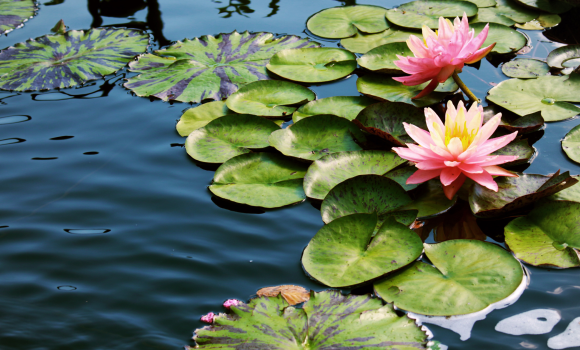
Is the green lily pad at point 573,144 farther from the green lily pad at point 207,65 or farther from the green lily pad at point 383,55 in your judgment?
the green lily pad at point 207,65

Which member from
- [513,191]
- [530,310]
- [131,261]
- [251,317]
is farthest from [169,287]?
[513,191]

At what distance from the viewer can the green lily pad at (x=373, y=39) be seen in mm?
3061

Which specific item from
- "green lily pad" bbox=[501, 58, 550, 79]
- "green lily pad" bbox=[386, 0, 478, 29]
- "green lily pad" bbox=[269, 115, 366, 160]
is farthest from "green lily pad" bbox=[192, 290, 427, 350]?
"green lily pad" bbox=[386, 0, 478, 29]

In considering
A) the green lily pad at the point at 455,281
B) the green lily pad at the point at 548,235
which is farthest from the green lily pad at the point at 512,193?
the green lily pad at the point at 455,281

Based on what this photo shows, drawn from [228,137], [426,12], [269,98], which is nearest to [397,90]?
[269,98]

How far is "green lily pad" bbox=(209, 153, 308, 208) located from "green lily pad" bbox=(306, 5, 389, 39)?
5.01 feet

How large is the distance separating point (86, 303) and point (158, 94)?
1.56 meters

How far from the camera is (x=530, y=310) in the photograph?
1.41m

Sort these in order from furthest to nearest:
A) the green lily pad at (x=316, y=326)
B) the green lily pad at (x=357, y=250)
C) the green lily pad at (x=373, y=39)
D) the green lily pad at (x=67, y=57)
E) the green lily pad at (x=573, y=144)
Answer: the green lily pad at (x=373, y=39), the green lily pad at (x=67, y=57), the green lily pad at (x=573, y=144), the green lily pad at (x=357, y=250), the green lily pad at (x=316, y=326)

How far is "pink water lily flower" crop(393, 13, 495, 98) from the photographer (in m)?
2.14

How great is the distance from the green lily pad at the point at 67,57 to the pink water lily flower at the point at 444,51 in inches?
81.0

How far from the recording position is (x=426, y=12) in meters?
3.31

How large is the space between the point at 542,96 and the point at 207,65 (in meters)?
2.11

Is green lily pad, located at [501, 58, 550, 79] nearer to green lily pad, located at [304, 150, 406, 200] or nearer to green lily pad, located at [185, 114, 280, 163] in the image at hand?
green lily pad, located at [304, 150, 406, 200]
